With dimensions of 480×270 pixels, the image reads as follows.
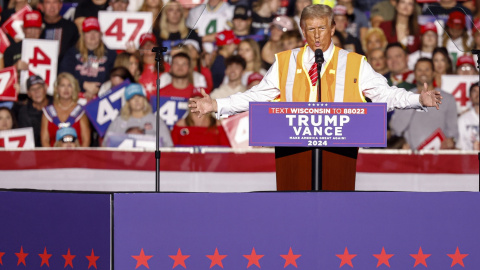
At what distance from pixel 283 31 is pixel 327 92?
5.22 m

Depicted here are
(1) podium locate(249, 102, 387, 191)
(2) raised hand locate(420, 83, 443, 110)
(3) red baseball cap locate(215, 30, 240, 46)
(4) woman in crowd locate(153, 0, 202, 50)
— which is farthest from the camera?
(3) red baseball cap locate(215, 30, 240, 46)

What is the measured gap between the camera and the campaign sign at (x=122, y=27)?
9.70 metres

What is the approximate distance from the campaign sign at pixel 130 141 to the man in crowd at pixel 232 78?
828 mm

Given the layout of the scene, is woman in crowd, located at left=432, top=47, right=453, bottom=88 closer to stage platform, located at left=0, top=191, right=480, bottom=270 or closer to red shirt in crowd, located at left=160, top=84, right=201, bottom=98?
red shirt in crowd, located at left=160, top=84, right=201, bottom=98

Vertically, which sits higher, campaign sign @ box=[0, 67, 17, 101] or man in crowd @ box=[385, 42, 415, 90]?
man in crowd @ box=[385, 42, 415, 90]

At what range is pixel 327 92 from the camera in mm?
4312

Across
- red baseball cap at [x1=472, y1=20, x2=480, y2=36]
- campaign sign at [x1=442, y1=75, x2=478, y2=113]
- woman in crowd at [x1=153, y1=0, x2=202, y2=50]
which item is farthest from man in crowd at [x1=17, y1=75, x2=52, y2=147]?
red baseball cap at [x1=472, y1=20, x2=480, y2=36]

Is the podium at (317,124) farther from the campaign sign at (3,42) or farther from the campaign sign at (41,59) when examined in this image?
the campaign sign at (3,42)

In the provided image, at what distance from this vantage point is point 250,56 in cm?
942

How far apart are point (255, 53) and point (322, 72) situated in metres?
5.15

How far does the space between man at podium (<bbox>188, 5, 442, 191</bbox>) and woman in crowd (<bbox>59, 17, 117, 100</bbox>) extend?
5.44 meters

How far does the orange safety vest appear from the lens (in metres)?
4.30

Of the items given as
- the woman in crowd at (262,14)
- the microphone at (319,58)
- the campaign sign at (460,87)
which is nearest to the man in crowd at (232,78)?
the woman in crowd at (262,14)

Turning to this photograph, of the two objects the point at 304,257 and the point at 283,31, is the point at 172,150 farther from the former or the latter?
the point at 304,257
